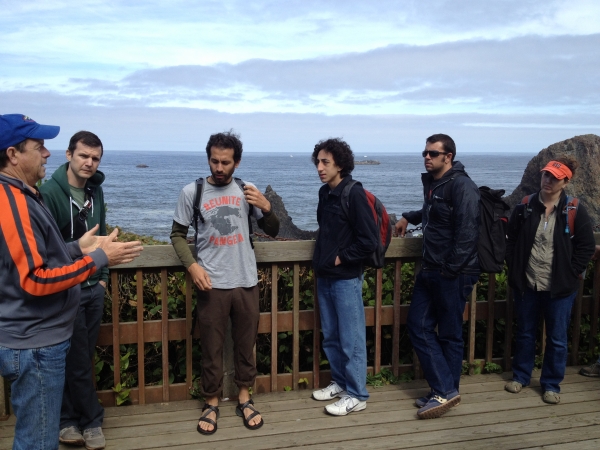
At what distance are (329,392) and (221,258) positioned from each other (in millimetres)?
1389

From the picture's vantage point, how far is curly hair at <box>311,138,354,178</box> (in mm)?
4148

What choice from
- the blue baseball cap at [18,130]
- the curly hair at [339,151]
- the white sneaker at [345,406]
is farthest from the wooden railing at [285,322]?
the blue baseball cap at [18,130]

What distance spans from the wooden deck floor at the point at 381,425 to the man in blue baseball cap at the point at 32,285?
1212 mm

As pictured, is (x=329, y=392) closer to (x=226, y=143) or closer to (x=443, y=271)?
(x=443, y=271)

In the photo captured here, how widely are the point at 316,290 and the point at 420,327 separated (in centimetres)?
83

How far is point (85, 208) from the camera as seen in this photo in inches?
145

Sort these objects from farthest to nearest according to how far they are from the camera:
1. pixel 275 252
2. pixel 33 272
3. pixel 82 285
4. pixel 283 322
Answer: pixel 283 322 → pixel 275 252 → pixel 82 285 → pixel 33 272

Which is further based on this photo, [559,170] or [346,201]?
[559,170]

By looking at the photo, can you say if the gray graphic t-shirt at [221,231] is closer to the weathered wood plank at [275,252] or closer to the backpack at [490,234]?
the weathered wood plank at [275,252]

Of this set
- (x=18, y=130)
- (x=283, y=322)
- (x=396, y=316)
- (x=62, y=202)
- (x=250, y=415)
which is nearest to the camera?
(x=18, y=130)

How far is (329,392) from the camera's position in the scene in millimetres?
4496

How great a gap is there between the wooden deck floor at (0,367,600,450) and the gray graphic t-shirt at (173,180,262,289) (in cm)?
101

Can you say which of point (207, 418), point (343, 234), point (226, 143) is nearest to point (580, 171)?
point (343, 234)

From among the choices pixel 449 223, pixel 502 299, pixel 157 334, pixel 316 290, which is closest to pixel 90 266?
pixel 157 334
